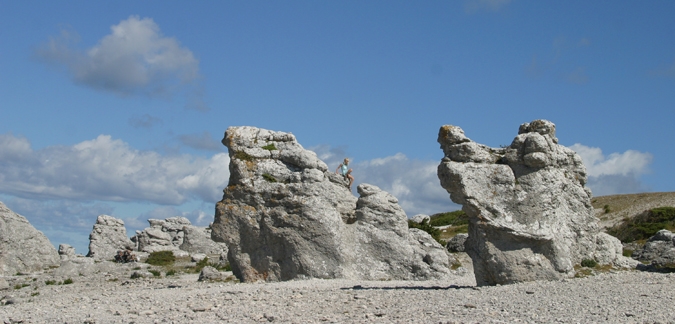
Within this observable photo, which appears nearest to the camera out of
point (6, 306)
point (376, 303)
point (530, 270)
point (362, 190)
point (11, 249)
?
point (376, 303)

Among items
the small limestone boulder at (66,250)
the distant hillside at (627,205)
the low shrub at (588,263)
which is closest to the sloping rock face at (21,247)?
the small limestone boulder at (66,250)

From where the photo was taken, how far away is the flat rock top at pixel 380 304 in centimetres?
1270

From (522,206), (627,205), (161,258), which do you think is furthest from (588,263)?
(627,205)

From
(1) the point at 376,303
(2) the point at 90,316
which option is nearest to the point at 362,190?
(1) the point at 376,303

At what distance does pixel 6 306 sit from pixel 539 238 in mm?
Answer: 16385

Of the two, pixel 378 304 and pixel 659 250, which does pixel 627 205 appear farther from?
pixel 378 304

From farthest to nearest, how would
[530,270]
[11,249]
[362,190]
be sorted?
[11,249] → [362,190] → [530,270]

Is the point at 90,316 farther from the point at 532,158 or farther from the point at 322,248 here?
the point at 532,158

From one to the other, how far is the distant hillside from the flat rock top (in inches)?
1631

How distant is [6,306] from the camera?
2031cm

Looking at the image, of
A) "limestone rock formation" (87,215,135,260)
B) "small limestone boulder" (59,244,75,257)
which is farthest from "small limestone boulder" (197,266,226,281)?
"small limestone boulder" (59,244,75,257)

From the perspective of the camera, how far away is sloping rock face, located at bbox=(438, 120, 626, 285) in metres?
17.2

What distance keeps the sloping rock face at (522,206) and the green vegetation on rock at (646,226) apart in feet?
77.5

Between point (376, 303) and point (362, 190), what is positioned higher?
point (362, 190)
